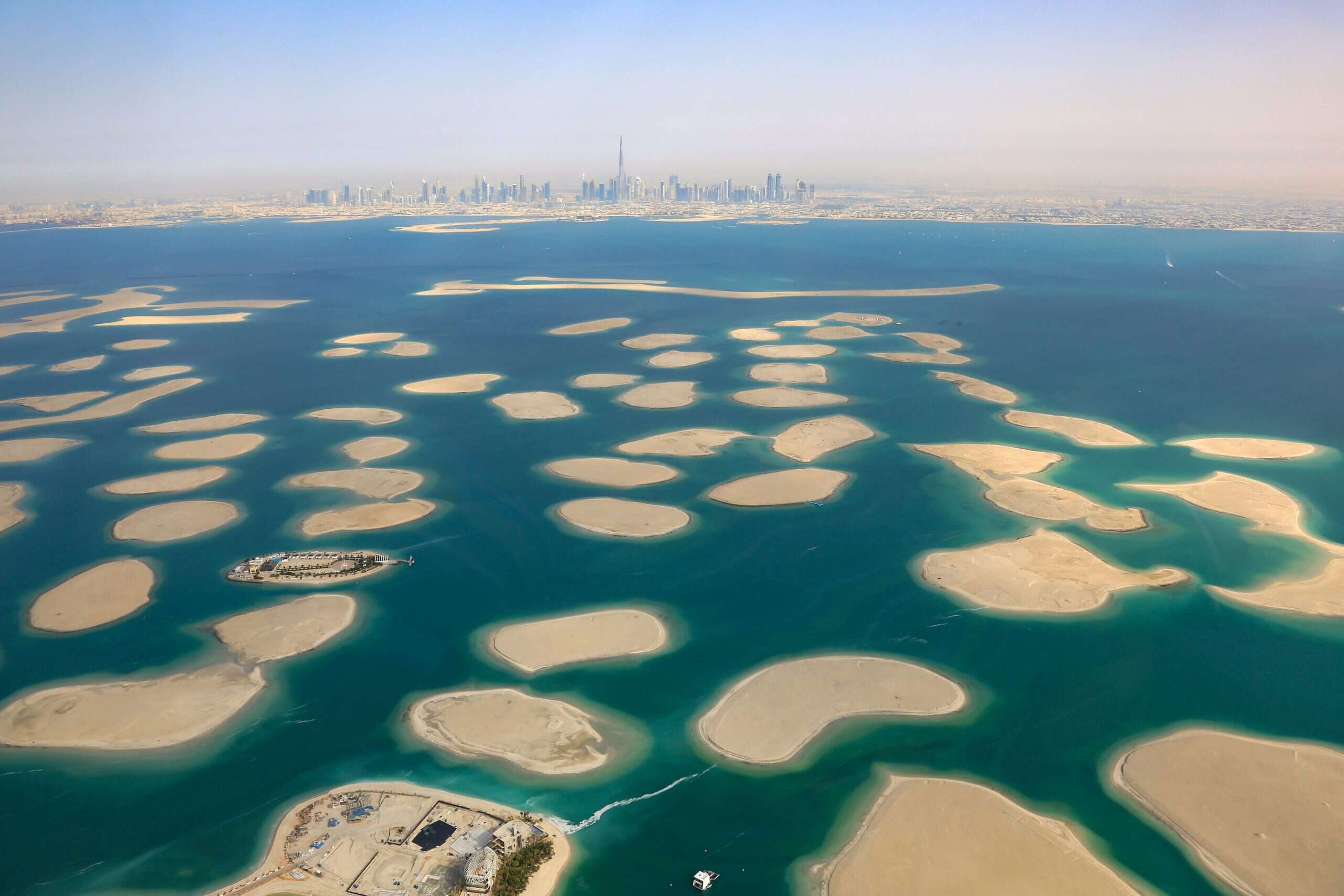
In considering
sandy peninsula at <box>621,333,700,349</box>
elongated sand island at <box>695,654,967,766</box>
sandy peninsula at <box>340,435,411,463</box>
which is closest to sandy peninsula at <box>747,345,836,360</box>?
sandy peninsula at <box>621,333,700,349</box>

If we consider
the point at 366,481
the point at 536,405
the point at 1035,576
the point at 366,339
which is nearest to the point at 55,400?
the point at 366,339

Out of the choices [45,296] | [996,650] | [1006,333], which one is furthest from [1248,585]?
[45,296]

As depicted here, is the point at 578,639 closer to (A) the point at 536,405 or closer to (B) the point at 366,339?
(A) the point at 536,405

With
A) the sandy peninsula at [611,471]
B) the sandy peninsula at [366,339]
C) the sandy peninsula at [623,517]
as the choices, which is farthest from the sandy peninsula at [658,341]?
the sandy peninsula at [623,517]

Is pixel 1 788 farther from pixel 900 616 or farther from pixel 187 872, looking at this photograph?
pixel 900 616

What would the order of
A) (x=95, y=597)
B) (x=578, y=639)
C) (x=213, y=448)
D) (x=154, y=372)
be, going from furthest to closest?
(x=154, y=372) < (x=213, y=448) < (x=95, y=597) < (x=578, y=639)

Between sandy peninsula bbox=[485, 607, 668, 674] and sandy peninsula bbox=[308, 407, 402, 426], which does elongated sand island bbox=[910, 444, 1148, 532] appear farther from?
sandy peninsula bbox=[308, 407, 402, 426]
